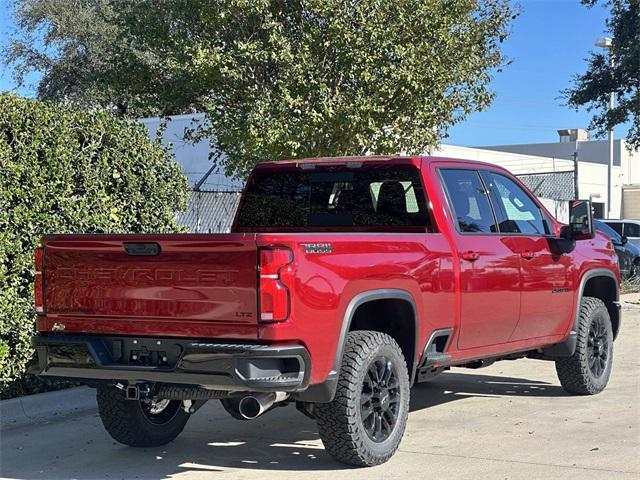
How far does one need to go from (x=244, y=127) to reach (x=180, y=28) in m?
2.54

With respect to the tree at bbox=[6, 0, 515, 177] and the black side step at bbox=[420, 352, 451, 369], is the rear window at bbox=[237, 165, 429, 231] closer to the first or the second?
the black side step at bbox=[420, 352, 451, 369]

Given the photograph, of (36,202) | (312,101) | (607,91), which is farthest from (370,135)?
(607,91)

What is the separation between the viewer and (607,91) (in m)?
26.7

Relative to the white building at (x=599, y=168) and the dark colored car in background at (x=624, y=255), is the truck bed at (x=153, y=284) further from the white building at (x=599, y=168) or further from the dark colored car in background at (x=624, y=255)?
the white building at (x=599, y=168)

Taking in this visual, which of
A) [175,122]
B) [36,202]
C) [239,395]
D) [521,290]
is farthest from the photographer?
[175,122]

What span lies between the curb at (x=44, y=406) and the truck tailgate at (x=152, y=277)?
2.13m

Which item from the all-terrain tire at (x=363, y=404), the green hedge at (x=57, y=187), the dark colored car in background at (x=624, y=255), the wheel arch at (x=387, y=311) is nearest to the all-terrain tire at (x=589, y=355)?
the wheel arch at (x=387, y=311)

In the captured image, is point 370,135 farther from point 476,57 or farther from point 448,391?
point 448,391

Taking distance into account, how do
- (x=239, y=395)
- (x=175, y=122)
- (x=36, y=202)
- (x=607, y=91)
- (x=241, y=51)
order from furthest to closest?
(x=607, y=91)
(x=175, y=122)
(x=241, y=51)
(x=36, y=202)
(x=239, y=395)

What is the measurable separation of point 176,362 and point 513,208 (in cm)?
357

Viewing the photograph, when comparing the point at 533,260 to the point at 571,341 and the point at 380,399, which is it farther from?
the point at 380,399

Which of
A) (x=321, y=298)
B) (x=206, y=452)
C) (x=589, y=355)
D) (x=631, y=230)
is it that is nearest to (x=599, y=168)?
(x=631, y=230)

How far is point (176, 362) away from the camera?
18.5 ft

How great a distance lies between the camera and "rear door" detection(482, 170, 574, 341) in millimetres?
7762
